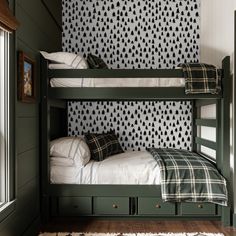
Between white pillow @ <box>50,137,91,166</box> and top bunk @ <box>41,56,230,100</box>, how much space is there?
430 millimetres

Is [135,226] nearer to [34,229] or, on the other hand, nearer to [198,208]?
[198,208]

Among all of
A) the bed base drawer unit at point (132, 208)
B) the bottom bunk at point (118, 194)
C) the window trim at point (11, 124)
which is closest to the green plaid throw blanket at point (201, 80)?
the bottom bunk at point (118, 194)

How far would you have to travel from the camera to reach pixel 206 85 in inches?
101

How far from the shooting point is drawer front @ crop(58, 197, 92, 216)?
8.71ft

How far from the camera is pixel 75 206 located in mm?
2668

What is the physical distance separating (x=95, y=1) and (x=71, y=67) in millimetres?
1499

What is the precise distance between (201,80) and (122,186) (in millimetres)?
1169

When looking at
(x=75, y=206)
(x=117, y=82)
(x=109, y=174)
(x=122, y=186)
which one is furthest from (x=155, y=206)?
(x=117, y=82)

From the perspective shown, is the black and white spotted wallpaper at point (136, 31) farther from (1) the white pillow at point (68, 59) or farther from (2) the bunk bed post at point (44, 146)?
(2) the bunk bed post at point (44, 146)

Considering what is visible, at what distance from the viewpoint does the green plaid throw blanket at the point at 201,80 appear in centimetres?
255

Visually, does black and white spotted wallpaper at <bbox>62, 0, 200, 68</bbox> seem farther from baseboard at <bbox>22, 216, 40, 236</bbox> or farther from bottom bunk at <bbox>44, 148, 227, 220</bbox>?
baseboard at <bbox>22, 216, 40, 236</bbox>

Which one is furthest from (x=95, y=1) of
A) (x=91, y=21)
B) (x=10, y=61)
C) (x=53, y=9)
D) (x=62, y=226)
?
(x=62, y=226)

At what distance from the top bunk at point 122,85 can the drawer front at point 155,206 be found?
0.92 meters

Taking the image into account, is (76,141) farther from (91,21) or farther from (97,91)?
(91,21)
